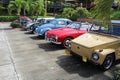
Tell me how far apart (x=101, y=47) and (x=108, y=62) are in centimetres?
62

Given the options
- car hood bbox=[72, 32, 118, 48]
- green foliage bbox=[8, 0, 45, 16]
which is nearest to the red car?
car hood bbox=[72, 32, 118, 48]

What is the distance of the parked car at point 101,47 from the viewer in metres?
6.60

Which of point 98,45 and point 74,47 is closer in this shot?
point 98,45

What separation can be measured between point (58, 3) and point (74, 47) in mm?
40722

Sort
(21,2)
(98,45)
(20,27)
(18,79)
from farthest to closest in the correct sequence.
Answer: (21,2) < (20,27) < (98,45) < (18,79)

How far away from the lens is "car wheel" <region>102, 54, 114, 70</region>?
6.79m

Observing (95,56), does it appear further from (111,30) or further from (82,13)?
(82,13)

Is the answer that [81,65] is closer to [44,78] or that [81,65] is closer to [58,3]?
[44,78]

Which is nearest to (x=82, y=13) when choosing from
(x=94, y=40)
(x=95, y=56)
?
(x=94, y=40)

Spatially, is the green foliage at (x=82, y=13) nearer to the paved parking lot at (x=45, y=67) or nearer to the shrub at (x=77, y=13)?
the shrub at (x=77, y=13)

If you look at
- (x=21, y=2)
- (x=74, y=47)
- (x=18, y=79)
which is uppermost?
(x=21, y=2)

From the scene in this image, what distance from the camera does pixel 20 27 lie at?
2194cm

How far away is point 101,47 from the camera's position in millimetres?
6844

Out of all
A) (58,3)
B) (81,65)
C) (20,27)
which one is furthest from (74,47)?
→ (58,3)
